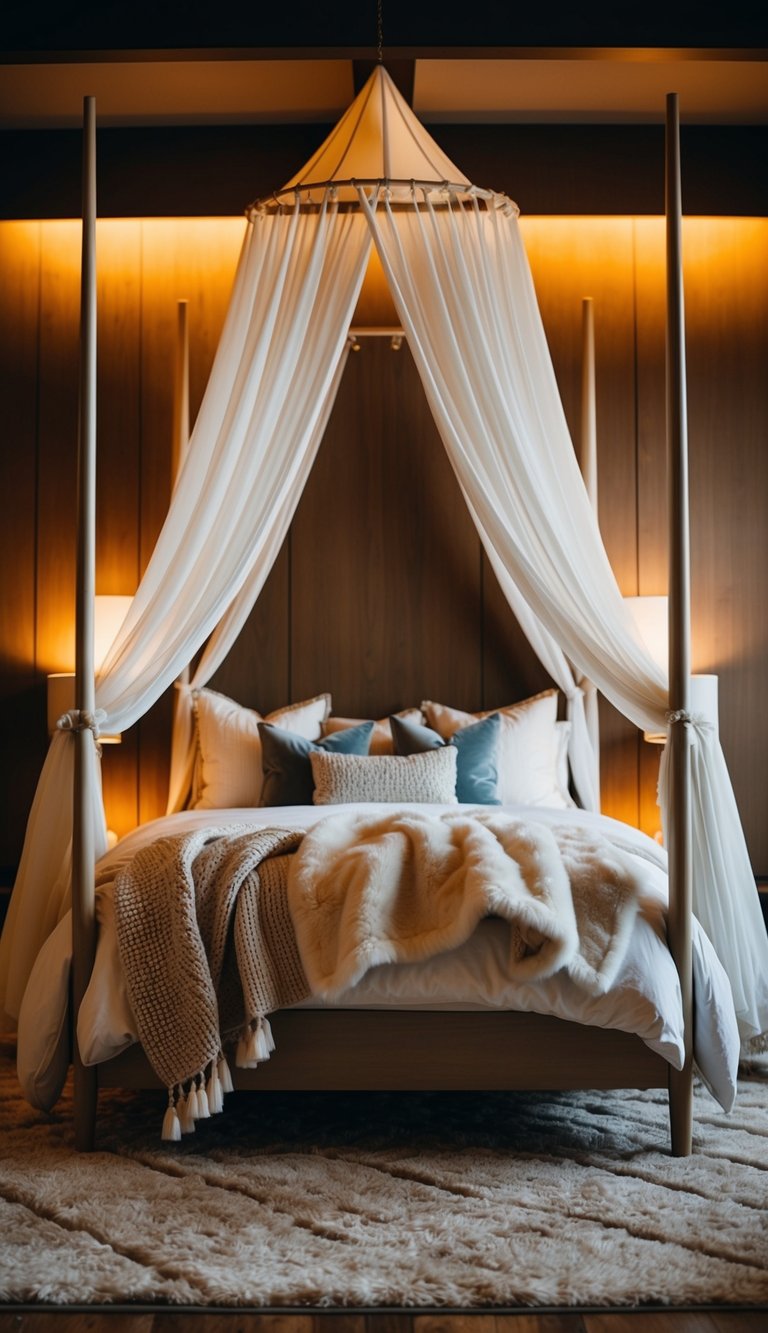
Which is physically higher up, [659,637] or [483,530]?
[483,530]

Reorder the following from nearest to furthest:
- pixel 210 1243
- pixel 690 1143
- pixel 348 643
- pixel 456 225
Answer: pixel 210 1243
pixel 690 1143
pixel 456 225
pixel 348 643

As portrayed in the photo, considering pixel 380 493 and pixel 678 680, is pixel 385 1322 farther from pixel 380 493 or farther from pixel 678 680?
pixel 380 493

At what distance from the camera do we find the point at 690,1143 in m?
2.91

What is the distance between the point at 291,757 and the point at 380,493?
124 centimetres

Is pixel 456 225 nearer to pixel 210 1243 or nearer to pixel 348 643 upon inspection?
pixel 348 643

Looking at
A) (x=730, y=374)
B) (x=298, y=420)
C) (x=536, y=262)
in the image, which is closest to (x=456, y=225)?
(x=298, y=420)

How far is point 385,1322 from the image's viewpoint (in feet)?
6.99

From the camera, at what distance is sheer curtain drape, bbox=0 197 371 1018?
320 cm

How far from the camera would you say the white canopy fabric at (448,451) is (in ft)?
10.5

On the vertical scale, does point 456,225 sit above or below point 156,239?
below

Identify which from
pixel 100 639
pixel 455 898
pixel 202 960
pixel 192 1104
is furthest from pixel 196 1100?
pixel 100 639

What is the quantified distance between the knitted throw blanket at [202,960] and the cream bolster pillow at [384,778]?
1069mm

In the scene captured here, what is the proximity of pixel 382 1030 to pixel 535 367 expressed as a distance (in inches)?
71.7

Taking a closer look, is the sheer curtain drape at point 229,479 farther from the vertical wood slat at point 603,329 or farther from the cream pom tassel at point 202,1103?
the vertical wood slat at point 603,329
